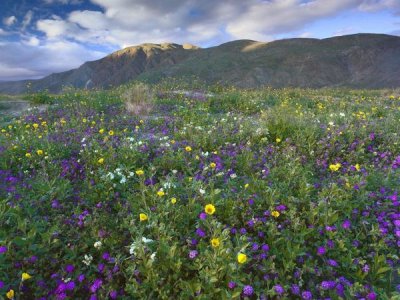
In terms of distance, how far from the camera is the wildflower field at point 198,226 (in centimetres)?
279

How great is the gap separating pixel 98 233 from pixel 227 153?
3.29m

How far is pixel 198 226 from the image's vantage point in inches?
135

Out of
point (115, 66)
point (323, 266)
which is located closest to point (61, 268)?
point (323, 266)

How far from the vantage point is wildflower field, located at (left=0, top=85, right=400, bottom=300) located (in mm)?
2795

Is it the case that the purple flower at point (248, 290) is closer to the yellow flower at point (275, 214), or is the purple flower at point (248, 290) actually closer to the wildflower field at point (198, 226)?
the wildflower field at point (198, 226)

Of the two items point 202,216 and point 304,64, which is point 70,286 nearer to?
point 202,216

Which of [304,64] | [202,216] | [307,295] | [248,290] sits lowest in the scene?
[307,295]

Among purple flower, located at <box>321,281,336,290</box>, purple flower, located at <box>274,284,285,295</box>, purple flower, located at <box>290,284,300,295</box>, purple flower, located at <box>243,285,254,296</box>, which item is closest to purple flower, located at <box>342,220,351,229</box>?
purple flower, located at <box>321,281,336,290</box>

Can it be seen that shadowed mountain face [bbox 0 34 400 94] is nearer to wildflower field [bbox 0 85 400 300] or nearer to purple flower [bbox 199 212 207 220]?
wildflower field [bbox 0 85 400 300]

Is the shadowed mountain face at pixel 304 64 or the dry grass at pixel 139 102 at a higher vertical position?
the shadowed mountain face at pixel 304 64

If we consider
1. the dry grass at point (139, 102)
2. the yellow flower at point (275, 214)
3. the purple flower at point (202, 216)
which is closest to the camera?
the purple flower at point (202, 216)

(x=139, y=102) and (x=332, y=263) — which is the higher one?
(x=139, y=102)

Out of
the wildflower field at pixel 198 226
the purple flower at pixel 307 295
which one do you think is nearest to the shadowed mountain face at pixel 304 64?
the wildflower field at pixel 198 226

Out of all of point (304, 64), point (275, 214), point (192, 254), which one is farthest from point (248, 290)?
point (304, 64)
